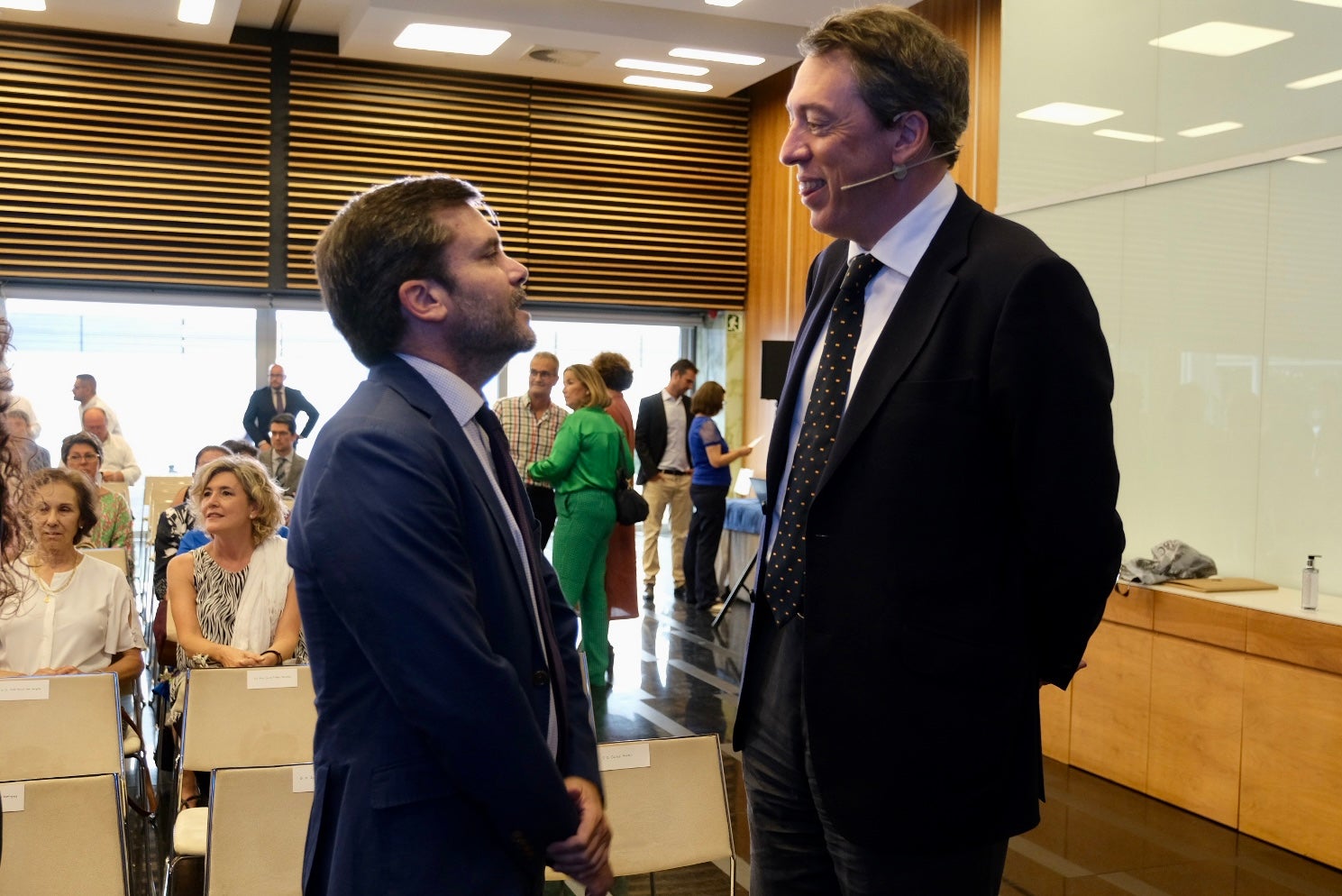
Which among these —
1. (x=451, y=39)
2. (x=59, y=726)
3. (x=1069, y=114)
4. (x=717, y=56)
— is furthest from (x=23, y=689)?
(x=717, y=56)

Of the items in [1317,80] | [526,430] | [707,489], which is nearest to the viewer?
[1317,80]

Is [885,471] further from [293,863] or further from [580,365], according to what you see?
[580,365]

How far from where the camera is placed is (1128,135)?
5.70 m

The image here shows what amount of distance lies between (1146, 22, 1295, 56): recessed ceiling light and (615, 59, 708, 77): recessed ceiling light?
5452mm

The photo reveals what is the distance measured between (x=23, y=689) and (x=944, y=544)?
2.83 m

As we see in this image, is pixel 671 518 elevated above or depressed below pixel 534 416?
below

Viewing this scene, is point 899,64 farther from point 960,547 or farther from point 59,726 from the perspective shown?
point 59,726

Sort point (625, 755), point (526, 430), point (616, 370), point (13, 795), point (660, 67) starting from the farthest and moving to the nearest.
Answer: 1. point (660, 67)
2. point (616, 370)
3. point (526, 430)
4. point (625, 755)
5. point (13, 795)

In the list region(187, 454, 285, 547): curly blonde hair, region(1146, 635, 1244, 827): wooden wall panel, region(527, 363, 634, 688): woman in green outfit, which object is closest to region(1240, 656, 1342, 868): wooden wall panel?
region(1146, 635, 1244, 827): wooden wall panel

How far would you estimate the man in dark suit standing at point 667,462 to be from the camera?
31.0ft

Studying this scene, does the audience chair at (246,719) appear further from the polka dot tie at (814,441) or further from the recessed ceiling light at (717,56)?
the recessed ceiling light at (717,56)

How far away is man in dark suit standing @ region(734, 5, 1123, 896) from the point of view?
5.15 ft

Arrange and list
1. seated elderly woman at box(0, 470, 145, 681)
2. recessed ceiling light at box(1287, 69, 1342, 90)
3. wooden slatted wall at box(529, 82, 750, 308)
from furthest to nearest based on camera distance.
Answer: wooden slatted wall at box(529, 82, 750, 308) → recessed ceiling light at box(1287, 69, 1342, 90) → seated elderly woman at box(0, 470, 145, 681)

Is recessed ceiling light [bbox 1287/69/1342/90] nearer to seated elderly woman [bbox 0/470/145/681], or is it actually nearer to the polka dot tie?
the polka dot tie
